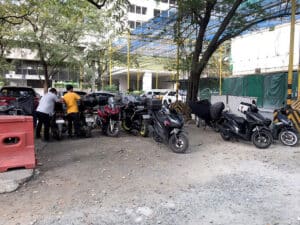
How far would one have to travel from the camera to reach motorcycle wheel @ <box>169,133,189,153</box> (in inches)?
268

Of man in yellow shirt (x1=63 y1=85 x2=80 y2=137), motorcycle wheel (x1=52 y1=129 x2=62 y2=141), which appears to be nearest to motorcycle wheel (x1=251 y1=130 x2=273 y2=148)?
man in yellow shirt (x1=63 y1=85 x2=80 y2=137)

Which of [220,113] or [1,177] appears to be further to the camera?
[220,113]

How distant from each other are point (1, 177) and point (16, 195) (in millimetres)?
635

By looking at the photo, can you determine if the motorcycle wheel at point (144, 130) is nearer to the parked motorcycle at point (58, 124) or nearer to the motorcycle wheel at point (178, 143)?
the motorcycle wheel at point (178, 143)

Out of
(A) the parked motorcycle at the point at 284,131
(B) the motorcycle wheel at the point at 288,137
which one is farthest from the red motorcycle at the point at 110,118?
(B) the motorcycle wheel at the point at 288,137

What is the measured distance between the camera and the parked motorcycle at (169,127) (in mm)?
6848

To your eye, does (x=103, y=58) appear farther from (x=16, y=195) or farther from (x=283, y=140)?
(x=16, y=195)

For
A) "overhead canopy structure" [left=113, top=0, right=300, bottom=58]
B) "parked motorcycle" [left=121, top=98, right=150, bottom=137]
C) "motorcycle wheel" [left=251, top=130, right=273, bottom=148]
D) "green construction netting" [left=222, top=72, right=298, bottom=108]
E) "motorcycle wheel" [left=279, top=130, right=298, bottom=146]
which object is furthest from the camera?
"green construction netting" [left=222, top=72, right=298, bottom=108]

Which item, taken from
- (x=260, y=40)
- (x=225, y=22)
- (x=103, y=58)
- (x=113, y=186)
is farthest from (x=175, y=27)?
(x=103, y=58)

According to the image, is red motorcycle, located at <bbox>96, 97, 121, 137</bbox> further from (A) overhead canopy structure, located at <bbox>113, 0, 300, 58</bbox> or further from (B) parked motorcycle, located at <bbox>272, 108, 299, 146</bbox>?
(A) overhead canopy structure, located at <bbox>113, 0, 300, 58</bbox>

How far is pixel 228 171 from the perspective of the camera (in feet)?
17.7

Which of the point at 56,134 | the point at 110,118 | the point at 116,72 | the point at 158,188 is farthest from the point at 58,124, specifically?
the point at 116,72

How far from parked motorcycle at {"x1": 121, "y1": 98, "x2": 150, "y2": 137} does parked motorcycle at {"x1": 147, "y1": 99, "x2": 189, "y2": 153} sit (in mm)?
1125

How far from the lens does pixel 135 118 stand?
30.5 ft
